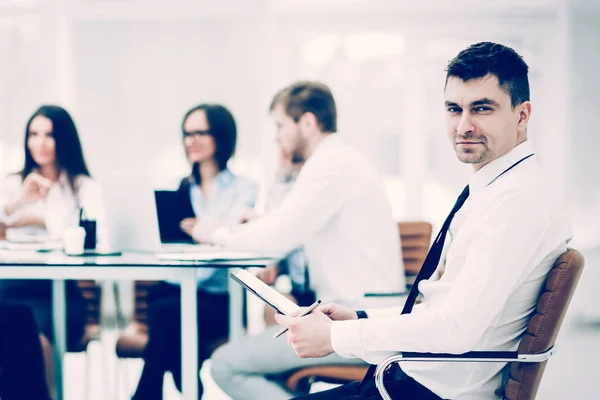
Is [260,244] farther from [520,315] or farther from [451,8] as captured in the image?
[451,8]

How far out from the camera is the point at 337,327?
162 centimetres

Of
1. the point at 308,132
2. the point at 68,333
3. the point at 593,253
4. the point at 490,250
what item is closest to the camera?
the point at 490,250

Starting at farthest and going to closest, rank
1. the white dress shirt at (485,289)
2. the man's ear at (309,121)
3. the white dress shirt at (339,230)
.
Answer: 1. the man's ear at (309,121)
2. the white dress shirt at (339,230)
3. the white dress shirt at (485,289)

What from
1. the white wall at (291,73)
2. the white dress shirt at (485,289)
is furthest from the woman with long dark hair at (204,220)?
the white wall at (291,73)

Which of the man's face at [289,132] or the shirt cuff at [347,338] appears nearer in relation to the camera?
the shirt cuff at [347,338]

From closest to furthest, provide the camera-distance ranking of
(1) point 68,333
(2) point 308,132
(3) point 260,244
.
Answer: (3) point 260,244 → (2) point 308,132 → (1) point 68,333

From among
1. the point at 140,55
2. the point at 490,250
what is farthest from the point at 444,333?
the point at 140,55

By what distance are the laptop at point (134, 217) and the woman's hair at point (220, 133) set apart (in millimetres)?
918

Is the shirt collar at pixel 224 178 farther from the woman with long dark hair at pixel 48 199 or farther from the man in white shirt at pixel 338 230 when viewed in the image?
the man in white shirt at pixel 338 230

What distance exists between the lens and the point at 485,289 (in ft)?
4.72

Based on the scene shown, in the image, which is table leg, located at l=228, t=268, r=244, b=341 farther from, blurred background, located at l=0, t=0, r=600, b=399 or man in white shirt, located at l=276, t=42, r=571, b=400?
blurred background, located at l=0, t=0, r=600, b=399

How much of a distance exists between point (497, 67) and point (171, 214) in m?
1.44

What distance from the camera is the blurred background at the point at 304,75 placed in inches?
205

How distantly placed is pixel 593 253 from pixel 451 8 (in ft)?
6.91
